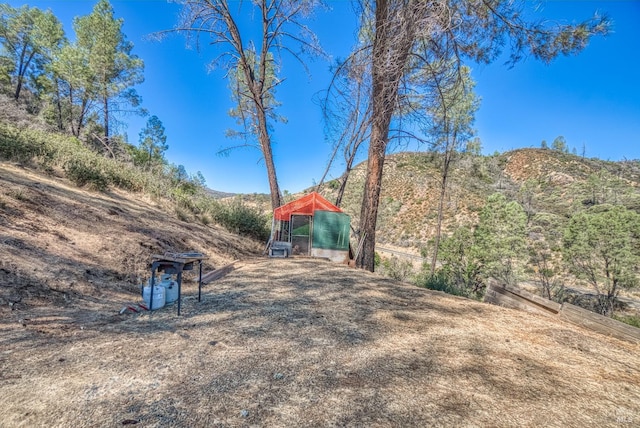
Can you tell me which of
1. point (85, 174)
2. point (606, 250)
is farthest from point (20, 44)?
point (606, 250)

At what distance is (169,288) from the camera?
3422 millimetres

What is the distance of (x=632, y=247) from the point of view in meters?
17.5

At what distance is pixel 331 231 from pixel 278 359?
709cm

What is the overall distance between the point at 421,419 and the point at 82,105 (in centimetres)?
2385

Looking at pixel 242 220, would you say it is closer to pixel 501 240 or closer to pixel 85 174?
pixel 85 174

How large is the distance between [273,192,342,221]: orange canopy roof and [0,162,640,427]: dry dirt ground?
578 cm

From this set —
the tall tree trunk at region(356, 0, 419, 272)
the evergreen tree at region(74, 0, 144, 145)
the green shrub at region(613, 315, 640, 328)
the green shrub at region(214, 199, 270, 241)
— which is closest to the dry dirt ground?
the tall tree trunk at region(356, 0, 419, 272)

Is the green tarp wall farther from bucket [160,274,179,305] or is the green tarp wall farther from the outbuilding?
bucket [160,274,179,305]

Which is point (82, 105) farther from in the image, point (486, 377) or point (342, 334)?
point (486, 377)

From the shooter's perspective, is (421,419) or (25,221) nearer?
(421,419)

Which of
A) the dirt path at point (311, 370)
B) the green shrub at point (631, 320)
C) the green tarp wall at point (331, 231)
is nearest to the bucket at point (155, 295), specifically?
the dirt path at point (311, 370)

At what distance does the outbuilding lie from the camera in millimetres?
9023

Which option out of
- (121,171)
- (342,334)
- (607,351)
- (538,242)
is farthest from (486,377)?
(538,242)

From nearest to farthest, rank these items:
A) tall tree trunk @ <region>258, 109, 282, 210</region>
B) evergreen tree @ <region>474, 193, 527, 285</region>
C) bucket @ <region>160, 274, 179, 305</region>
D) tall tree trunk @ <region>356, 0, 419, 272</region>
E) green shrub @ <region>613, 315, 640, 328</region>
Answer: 1. bucket @ <region>160, 274, 179, 305</region>
2. tall tree trunk @ <region>356, 0, 419, 272</region>
3. green shrub @ <region>613, 315, 640, 328</region>
4. tall tree trunk @ <region>258, 109, 282, 210</region>
5. evergreen tree @ <region>474, 193, 527, 285</region>
